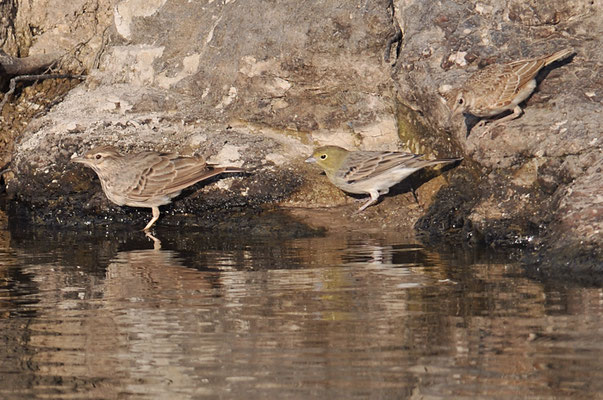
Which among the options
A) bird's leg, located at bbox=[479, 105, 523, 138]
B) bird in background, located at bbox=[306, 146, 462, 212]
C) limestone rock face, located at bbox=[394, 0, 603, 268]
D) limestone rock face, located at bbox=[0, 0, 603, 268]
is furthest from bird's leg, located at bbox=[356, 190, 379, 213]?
bird's leg, located at bbox=[479, 105, 523, 138]

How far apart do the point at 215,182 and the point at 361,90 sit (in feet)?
5.93

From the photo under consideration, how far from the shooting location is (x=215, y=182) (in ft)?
35.2

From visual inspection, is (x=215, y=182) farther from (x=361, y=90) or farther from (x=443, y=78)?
(x=443, y=78)

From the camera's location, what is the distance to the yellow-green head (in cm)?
1034

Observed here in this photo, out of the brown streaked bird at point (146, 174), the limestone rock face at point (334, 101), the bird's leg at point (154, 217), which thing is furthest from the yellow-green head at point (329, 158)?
the bird's leg at point (154, 217)

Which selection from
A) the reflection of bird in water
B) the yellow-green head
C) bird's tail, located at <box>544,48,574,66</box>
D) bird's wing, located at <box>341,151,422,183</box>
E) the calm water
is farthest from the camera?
the yellow-green head

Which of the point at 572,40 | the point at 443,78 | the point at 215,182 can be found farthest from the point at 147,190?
the point at 572,40

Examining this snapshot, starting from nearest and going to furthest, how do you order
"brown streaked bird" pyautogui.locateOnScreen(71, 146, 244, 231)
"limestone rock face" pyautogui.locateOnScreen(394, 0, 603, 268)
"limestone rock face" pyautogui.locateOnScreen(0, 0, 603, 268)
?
"limestone rock face" pyautogui.locateOnScreen(394, 0, 603, 268) < "limestone rock face" pyautogui.locateOnScreen(0, 0, 603, 268) < "brown streaked bird" pyautogui.locateOnScreen(71, 146, 244, 231)

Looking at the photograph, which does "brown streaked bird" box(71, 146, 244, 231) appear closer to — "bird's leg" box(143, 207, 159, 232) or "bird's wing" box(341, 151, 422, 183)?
"bird's leg" box(143, 207, 159, 232)

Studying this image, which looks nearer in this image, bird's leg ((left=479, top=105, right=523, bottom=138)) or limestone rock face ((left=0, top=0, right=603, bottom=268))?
limestone rock face ((left=0, top=0, right=603, bottom=268))

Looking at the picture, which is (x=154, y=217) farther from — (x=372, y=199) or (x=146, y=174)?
(x=372, y=199)

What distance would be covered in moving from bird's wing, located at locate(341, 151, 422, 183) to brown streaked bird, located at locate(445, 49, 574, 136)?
26.6 inches

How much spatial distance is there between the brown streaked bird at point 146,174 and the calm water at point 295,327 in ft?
4.12

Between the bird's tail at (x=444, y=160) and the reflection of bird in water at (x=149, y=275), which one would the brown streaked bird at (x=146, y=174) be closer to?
the reflection of bird in water at (x=149, y=275)
